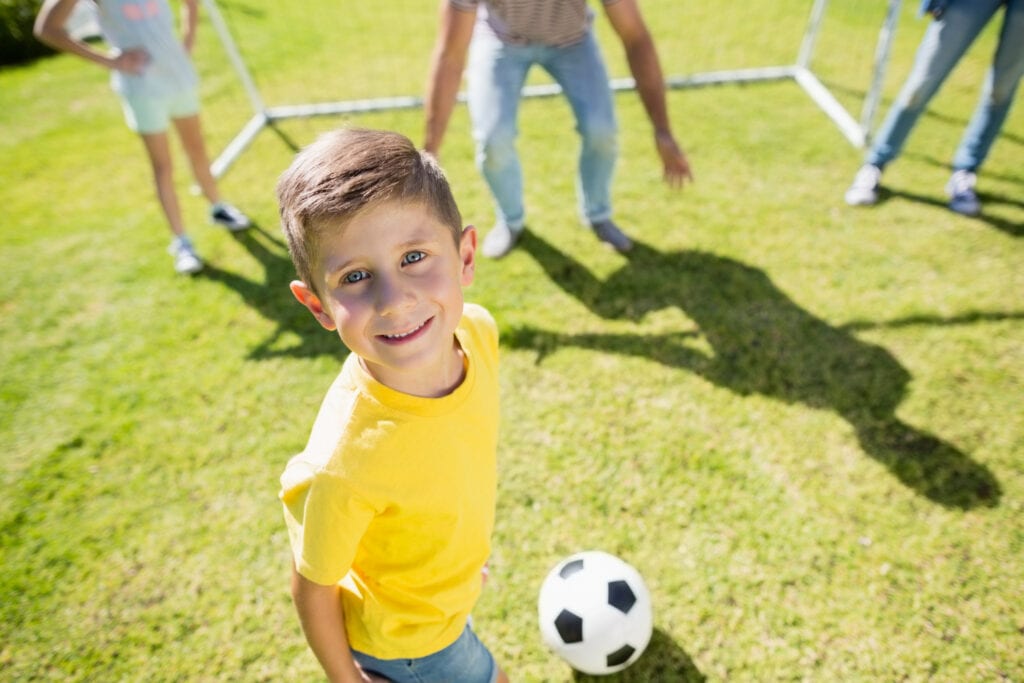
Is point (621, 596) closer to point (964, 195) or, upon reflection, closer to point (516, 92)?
point (516, 92)

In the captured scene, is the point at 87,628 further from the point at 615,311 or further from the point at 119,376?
the point at 615,311

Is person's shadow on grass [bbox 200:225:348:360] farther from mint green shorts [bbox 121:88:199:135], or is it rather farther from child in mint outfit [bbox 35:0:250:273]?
mint green shorts [bbox 121:88:199:135]

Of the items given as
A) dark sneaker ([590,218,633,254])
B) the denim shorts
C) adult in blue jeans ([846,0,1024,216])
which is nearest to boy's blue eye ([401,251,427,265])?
the denim shorts

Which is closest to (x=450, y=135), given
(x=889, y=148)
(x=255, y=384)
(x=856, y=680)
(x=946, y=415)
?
(x=255, y=384)

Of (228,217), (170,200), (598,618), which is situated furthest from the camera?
(228,217)

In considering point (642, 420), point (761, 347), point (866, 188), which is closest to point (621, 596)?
point (642, 420)

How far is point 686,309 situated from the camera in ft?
12.0

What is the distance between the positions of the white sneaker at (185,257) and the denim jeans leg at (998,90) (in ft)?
18.2

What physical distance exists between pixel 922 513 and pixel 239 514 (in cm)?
313

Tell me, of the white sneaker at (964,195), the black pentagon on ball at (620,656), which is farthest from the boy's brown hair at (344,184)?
the white sneaker at (964,195)

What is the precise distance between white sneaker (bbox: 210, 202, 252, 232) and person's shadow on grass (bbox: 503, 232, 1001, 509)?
2311mm

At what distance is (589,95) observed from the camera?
3.53 m

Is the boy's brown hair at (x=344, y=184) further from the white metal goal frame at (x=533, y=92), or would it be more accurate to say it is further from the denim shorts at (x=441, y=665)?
the white metal goal frame at (x=533, y=92)

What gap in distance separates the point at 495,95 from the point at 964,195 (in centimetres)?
340
